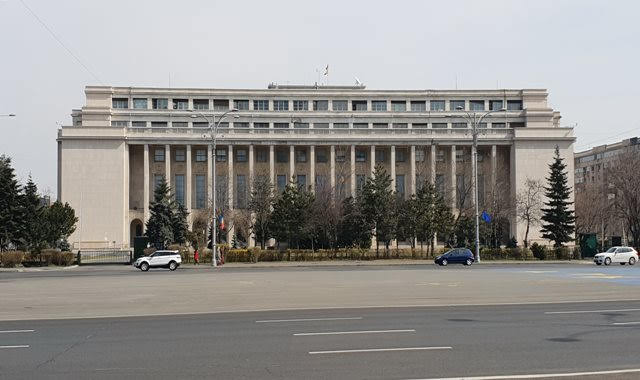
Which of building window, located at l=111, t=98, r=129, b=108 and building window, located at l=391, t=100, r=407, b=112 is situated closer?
building window, located at l=111, t=98, r=129, b=108

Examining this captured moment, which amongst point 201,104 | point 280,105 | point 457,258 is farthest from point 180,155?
point 457,258

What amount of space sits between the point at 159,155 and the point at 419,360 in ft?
333

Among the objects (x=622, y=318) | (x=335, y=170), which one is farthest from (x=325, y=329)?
(x=335, y=170)

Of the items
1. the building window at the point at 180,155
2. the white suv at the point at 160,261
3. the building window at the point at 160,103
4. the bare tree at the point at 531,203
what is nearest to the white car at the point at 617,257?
the bare tree at the point at 531,203

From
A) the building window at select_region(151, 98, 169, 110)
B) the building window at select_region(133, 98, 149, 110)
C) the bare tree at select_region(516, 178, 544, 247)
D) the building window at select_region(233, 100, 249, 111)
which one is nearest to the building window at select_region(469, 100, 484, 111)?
the bare tree at select_region(516, 178, 544, 247)

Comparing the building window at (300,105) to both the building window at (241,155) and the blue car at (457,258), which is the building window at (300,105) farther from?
the blue car at (457,258)

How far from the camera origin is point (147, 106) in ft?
364

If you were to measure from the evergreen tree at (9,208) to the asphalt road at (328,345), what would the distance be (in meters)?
53.5

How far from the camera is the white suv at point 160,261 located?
51906 millimetres

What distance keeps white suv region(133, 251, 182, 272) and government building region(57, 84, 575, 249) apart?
44.0 m

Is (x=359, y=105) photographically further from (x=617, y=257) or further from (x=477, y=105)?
(x=617, y=257)

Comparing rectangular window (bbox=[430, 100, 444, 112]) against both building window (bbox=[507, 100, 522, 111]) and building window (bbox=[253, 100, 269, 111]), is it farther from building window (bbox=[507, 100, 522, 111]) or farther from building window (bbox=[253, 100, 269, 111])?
building window (bbox=[253, 100, 269, 111])

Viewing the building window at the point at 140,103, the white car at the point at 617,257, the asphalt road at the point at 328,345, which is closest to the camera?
the asphalt road at the point at 328,345

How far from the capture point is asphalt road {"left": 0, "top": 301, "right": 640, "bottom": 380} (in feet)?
35.1
